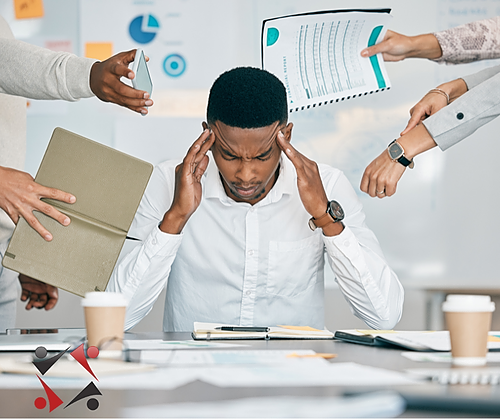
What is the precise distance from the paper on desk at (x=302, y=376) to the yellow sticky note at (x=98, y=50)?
73.2 inches

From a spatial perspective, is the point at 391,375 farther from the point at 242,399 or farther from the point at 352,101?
the point at 352,101

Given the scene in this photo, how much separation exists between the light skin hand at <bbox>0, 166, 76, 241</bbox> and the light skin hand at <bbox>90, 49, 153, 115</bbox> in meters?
0.26

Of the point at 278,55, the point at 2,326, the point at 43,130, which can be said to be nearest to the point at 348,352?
the point at 278,55

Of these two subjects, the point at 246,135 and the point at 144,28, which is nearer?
the point at 246,135

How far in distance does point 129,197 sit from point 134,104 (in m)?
0.22

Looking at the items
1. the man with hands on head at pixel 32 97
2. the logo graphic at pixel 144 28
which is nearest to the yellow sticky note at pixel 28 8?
the logo graphic at pixel 144 28

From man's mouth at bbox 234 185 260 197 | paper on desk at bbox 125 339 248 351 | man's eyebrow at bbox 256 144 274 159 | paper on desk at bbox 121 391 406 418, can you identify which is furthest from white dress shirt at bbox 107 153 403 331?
paper on desk at bbox 121 391 406 418

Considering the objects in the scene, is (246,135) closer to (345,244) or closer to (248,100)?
(248,100)

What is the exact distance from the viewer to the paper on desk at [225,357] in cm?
72

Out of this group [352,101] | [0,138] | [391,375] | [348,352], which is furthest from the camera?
[352,101]

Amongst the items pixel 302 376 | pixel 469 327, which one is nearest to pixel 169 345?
pixel 302 376

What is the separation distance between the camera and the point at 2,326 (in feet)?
5.21

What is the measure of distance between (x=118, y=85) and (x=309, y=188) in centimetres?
53

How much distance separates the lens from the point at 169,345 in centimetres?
91
